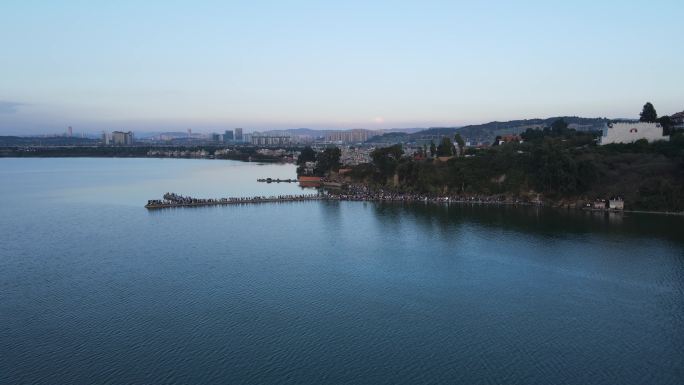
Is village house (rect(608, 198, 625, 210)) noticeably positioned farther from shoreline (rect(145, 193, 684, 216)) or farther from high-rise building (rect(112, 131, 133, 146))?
high-rise building (rect(112, 131, 133, 146))

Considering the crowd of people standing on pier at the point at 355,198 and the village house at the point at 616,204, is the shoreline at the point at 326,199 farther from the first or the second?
the village house at the point at 616,204

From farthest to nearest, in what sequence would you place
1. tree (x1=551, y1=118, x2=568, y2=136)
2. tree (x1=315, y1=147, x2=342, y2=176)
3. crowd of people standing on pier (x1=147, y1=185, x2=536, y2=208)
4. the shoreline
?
tree (x1=315, y1=147, x2=342, y2=176), tree (x1=551, y1=118, x2=568, y2=136), crowd of people standing on pier (x1=147, y1=185, x2=536, y2=208), the shoreline

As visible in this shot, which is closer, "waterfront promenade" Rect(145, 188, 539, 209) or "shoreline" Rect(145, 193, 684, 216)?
"shoreline" Rect(145, 193, 684, 216)

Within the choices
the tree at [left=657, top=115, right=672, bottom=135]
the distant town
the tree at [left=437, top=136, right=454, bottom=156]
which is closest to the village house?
the distant town

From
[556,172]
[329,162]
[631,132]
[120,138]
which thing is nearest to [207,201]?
[329,162]

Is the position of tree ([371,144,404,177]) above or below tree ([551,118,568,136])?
below

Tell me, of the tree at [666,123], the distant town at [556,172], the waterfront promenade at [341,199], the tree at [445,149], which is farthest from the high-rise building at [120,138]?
the tree at [666,123]

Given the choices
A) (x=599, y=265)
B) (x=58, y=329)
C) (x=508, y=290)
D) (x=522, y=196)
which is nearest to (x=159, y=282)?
(x=58, y=329)
